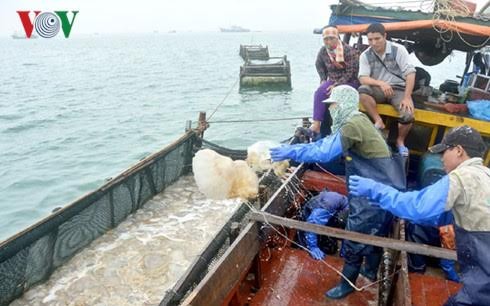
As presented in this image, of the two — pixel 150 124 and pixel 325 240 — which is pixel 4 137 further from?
pixel 325 240

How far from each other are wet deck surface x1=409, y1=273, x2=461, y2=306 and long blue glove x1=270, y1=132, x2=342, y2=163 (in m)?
1.55

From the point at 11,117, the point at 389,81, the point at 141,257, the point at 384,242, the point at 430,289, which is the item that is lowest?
the point at 11,117

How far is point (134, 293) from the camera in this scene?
586cm

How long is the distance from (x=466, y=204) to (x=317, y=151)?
1.43 meters

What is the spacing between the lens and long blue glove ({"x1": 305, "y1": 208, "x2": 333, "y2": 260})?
4.52 metres

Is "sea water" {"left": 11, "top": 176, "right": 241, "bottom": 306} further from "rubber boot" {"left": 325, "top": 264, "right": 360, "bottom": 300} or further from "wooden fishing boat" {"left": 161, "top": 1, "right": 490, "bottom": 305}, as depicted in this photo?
"rubber boot" {"left": 325, "top": 264, "right": 360, "bottom": 300}

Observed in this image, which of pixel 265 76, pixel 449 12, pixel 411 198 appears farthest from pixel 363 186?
pixel 265 76

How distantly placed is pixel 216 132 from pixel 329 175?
14698 mm

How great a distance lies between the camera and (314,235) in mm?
4574

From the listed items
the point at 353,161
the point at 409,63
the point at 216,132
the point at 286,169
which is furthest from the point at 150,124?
the point at 353,161

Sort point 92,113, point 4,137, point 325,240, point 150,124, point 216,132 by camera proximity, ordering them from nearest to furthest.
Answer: point 325,240, point 4,137, point 216,132, point 150,124, point 92,113

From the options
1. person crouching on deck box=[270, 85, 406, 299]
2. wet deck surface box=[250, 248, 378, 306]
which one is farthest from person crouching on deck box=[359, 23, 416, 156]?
wet deck surface box=[250, 248, 378, 306]

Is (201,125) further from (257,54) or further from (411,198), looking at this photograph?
(257,54)

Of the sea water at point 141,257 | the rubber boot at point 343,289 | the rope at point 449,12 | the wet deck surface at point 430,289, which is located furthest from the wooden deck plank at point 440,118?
the sea water at point 141,257
